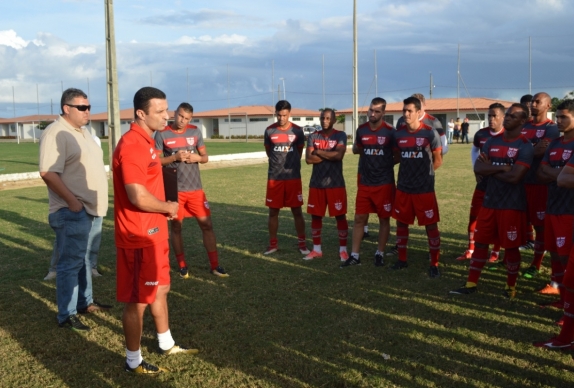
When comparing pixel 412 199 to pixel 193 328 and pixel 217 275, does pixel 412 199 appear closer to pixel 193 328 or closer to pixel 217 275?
pixel 217 275

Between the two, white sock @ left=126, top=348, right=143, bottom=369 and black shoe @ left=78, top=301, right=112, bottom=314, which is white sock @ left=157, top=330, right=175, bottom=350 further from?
black shoe @ left=78, top=301, right=112, bottom=314

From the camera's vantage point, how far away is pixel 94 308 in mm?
5676

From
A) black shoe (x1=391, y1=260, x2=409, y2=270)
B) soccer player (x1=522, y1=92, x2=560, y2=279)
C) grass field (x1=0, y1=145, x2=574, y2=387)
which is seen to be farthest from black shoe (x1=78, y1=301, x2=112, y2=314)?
soccer player (x1=522, y1=92, x2=560, y2=279)

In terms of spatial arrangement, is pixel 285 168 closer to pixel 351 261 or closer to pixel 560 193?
pixel 351 261

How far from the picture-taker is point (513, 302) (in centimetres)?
570

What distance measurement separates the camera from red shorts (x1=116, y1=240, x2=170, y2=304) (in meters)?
4.05

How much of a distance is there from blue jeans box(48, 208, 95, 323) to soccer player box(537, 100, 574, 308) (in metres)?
4.66

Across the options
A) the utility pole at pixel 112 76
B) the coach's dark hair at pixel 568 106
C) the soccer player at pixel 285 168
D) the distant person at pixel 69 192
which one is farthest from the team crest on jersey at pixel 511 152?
the utility pole at pixel 112 76

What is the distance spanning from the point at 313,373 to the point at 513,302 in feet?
9.00

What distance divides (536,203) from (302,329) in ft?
11.8

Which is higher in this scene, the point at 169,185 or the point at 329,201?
the point at 169,185

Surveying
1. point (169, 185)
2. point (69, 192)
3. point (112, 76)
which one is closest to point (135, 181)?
point (169, 185)

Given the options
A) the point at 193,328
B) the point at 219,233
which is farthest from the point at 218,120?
the point at 193,328

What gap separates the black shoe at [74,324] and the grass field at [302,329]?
10cm
